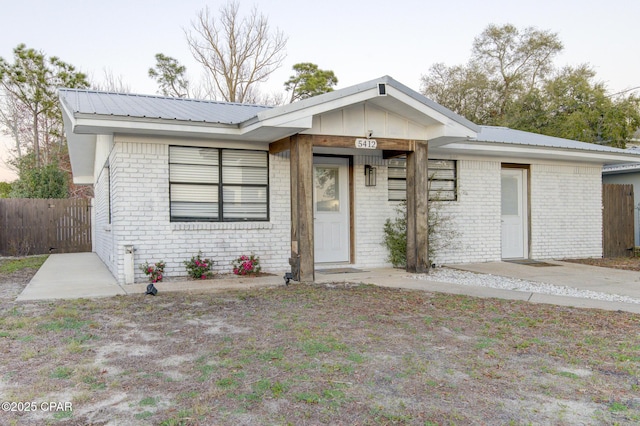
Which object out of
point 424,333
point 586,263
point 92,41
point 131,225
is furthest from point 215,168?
point 92,41

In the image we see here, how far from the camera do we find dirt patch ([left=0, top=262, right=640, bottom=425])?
10.0ft

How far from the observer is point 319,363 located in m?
3.98

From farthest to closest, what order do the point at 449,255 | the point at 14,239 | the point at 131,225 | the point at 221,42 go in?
the point at 221,42 → the point at 14,239 → the point at 449,255 → the point at 131,225

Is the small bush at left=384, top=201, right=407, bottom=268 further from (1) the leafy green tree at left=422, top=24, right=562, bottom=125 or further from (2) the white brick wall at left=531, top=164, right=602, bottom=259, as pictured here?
(1) the leafy green tree at left=422, top=24, right=562, bottom=125

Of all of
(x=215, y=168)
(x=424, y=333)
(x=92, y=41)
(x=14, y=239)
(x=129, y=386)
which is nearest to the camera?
(x=129, y=386)

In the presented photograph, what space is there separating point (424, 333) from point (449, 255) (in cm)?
646

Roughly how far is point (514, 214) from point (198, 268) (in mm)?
7886

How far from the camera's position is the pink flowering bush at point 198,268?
8.66 meters

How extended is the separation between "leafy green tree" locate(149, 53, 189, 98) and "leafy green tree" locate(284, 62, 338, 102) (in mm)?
5905

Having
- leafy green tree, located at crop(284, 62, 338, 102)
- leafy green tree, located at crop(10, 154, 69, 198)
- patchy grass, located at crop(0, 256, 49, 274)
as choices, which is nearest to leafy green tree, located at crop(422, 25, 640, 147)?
leafy green tree, located at crop(284, 62, 338, 102)

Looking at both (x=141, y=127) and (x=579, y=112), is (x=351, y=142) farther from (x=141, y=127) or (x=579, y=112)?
(x=579, y=112)

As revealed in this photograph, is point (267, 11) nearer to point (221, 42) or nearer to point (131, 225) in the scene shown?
point (221, 42)

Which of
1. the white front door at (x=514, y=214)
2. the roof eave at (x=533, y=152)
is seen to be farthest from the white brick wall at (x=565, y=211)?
the roof eave at (x=533, y=152)

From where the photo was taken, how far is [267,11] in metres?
26.5
